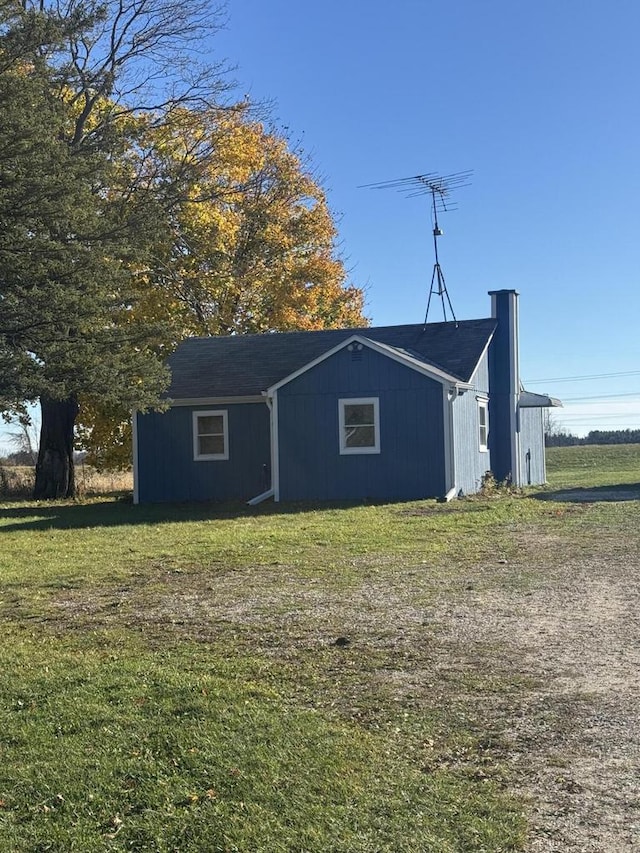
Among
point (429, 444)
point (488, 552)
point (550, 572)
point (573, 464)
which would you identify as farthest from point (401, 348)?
point (573, 464)

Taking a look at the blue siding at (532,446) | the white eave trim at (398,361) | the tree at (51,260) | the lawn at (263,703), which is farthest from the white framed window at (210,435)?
the lawn at (263,703)

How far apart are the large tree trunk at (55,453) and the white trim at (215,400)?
5343mm

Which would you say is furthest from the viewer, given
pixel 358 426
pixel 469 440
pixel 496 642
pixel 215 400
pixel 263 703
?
pixel 215 400

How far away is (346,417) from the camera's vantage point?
20547 millimetres

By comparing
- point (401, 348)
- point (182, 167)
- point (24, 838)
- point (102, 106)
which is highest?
point (102, 106)

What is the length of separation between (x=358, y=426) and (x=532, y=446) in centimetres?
780

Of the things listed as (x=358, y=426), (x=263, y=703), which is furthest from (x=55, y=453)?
(x=263, y=703)

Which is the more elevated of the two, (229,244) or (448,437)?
(229,244)

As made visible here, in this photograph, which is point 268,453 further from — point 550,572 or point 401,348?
point 550,572

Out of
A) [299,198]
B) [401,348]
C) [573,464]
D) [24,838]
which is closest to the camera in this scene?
[24,838]

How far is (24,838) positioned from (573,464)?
40.1m

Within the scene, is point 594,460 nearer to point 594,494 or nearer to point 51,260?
point 594,494

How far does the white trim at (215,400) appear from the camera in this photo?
2211 cm

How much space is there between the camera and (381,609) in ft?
26.4
